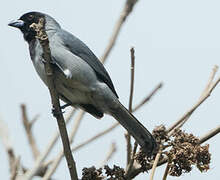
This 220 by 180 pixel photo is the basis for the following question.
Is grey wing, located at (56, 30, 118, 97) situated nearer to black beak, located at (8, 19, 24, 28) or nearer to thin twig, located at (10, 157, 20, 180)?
black beak, located at (8, 19, 24, 28)

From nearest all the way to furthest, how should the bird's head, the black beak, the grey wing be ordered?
the grey wing, the bird's head, the black beak

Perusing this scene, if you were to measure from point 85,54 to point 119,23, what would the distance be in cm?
142

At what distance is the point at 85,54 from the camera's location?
502cm

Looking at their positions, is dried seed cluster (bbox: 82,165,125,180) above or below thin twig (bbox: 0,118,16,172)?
below

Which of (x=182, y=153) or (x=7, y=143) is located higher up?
(x=7, y=143)

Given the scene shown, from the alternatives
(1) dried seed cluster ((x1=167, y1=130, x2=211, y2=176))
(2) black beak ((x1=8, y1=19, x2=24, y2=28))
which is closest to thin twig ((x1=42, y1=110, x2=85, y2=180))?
(1) dried seed cluster ((x1=167, y1=130, x2=211, y2=176))

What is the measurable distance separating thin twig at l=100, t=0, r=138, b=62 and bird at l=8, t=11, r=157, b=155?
997 millimetres

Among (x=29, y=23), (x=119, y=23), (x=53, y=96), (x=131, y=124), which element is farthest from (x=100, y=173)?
(x=29, y=23)

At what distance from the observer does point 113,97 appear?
486cm

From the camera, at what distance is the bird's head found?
5113 mm

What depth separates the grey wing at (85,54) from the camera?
4.89 meters

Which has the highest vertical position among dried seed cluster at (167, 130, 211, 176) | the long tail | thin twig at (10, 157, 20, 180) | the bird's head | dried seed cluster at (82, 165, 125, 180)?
the bird's head

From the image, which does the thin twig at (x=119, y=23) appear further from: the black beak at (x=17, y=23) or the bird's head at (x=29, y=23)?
the black beak at (x=17, y=23)

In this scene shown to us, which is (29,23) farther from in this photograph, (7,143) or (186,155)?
(186,155)
